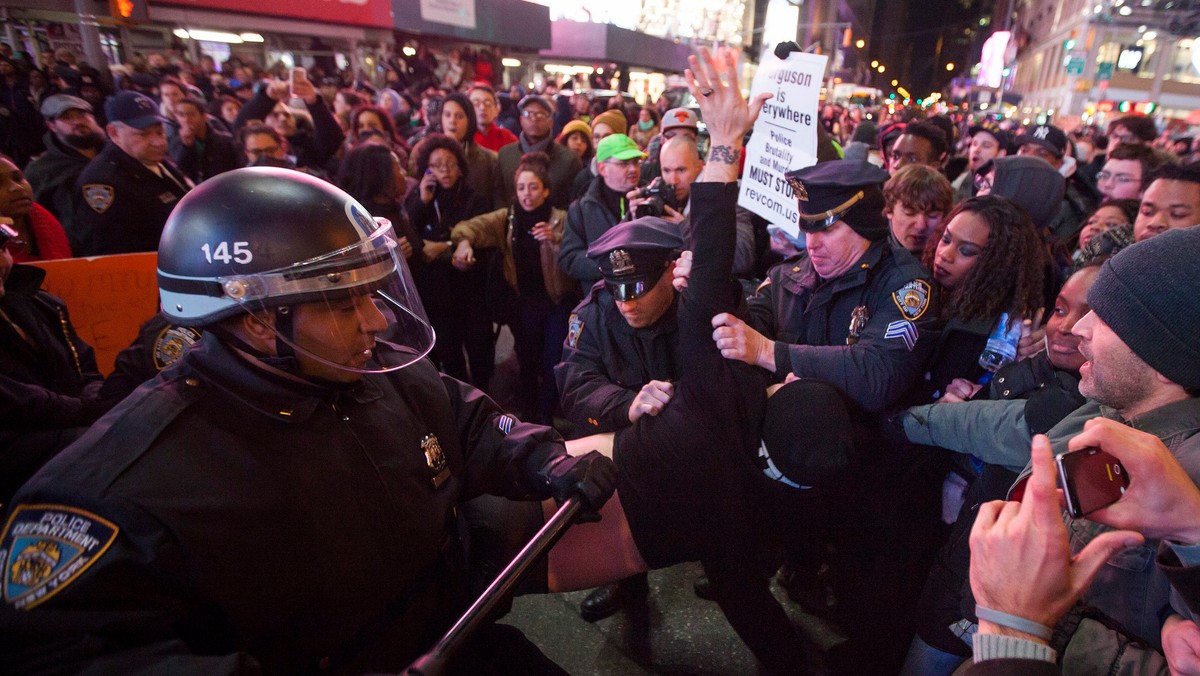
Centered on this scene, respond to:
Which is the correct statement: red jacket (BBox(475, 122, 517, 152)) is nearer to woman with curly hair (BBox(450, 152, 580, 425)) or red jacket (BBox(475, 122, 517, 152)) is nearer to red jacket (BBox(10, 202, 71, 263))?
woman with curly hair (BBox(450, 152, 580, 425))

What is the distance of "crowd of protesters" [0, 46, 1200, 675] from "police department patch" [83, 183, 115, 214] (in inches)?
0.5

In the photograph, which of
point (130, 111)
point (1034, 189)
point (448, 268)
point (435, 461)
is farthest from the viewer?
point (448, 268)

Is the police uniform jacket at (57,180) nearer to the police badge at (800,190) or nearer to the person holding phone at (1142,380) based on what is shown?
the police badge at (800,190)

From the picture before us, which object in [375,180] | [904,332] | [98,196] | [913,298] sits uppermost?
[375,180]

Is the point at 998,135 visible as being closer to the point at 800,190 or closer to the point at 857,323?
the point at 800,190

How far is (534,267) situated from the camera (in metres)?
4.65

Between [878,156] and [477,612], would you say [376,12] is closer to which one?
[878,156]

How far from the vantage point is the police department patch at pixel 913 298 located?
2426mm

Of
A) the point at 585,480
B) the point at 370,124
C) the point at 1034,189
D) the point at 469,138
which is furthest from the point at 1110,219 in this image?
the point at 370,124

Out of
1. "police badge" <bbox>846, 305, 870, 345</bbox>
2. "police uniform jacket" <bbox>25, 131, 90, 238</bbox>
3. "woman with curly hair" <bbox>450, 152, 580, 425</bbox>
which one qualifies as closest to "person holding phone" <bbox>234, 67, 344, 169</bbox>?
"police uniform jacket" <bbox>25, 131, 90, 238</bbox>

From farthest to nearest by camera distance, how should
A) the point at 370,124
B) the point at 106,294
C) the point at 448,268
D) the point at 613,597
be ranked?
the point at 370,124
the point at 448,268
the point at 106,294
the point at 613,597

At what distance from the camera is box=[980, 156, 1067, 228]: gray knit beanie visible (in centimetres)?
338

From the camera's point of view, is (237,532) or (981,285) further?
(981,285)

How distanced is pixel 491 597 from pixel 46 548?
818mm
